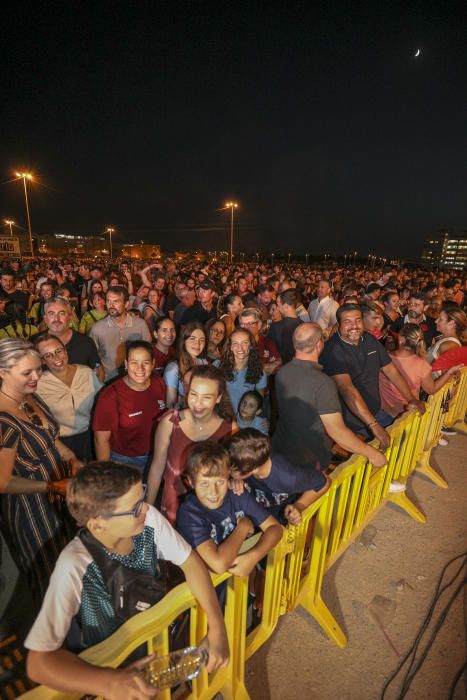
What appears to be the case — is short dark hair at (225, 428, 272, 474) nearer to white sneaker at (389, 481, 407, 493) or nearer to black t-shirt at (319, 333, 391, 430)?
black t-shirt at (319, 333, 391, 430)

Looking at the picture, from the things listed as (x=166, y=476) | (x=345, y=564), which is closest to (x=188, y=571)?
(x=166, y=476)

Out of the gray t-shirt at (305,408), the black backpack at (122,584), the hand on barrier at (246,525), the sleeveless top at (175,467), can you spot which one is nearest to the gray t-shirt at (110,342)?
the sleeveless top at (175,467)

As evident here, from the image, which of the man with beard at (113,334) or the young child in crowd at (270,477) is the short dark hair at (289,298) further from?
the young child in crowd at (270,477)

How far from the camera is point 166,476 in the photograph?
260 centimetres

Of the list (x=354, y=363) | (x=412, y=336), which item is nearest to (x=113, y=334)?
(x=354, y=363)

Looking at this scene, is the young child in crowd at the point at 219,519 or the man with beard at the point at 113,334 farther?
the man with beard at the point at 113,334

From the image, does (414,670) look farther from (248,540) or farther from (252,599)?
(248,540)

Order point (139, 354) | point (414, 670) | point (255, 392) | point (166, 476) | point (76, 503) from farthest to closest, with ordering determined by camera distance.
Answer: point (255, 392) → point (139, 354) → point (166, 476) → point (414, 670) → point (76, 503)

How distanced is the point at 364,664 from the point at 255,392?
7.75 ft

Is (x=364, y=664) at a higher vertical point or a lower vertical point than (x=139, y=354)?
lower

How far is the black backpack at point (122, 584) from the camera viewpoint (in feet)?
5.11

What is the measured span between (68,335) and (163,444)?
2227mm

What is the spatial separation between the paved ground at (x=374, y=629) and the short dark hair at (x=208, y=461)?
1617 mm

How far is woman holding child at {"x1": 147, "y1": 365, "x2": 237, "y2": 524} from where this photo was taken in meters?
2.49
